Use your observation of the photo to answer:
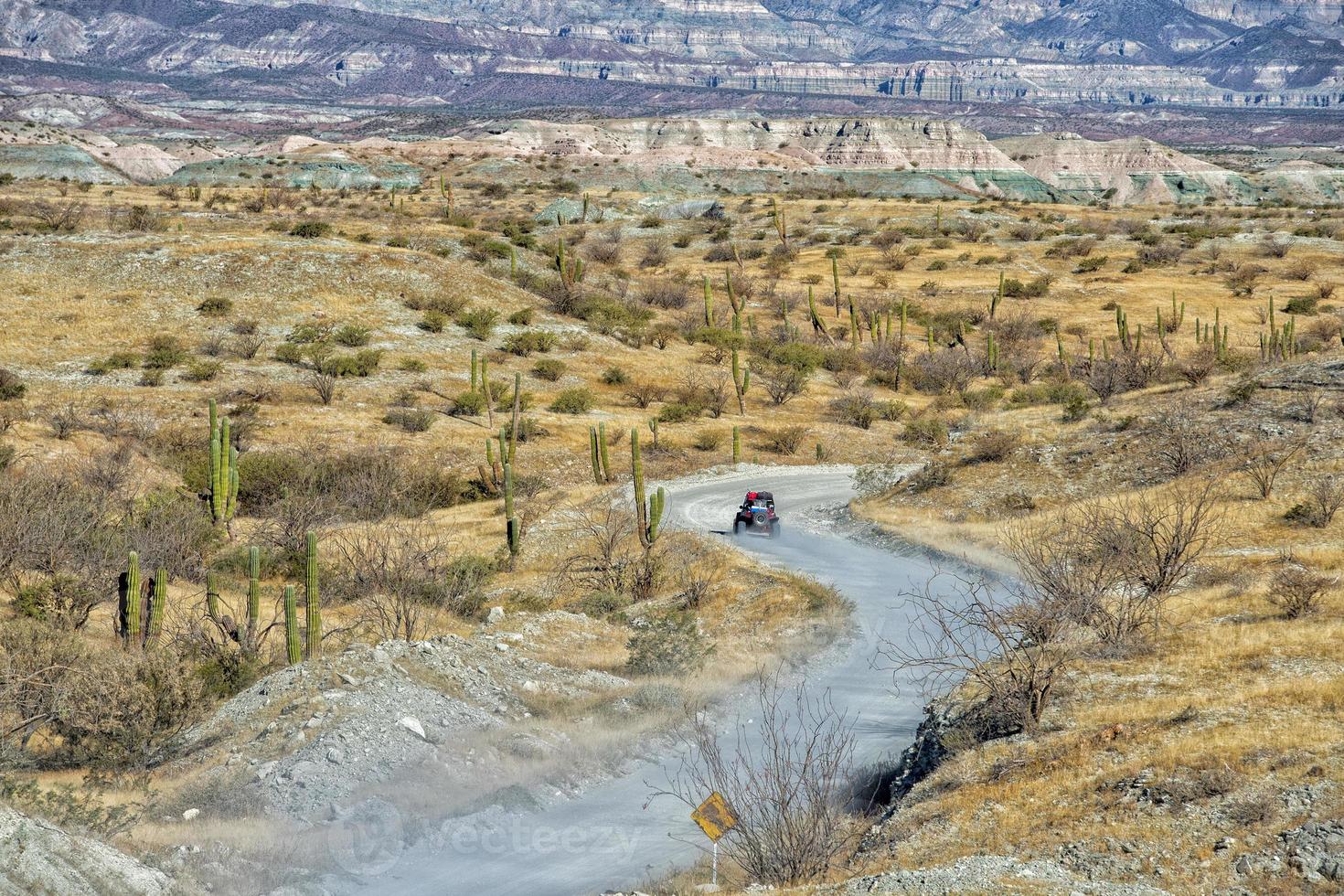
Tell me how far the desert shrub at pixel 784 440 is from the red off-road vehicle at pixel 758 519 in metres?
12.8

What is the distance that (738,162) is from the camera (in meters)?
157

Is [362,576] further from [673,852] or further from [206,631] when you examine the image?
[673,852]

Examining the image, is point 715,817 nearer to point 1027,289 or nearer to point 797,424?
point 797,424

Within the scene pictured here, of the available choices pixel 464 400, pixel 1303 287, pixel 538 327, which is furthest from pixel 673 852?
pixel 1303 287

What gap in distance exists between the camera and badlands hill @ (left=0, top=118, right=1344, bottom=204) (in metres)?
133

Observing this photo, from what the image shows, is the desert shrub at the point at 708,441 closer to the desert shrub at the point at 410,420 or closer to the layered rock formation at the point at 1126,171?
the desert shrub at the point at 410,420

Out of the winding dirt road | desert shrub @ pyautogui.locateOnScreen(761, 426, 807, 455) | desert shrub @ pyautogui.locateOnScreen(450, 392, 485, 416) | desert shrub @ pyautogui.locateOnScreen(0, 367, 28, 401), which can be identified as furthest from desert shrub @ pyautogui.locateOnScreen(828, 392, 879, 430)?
desert shrub @ pyautogui.locateOnScreen(0, 367, 28, 401)

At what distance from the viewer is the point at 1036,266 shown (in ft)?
282

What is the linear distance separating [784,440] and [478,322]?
16.6 meters

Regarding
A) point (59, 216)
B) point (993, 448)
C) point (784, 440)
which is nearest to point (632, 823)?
point (993, 448)

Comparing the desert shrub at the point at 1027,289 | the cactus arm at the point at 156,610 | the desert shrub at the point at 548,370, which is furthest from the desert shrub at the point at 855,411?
the cactus arm at the point at 156,610

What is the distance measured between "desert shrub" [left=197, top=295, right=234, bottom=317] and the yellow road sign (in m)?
45.3

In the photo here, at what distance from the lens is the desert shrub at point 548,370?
52594 mm

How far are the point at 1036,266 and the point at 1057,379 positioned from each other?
31648mm
